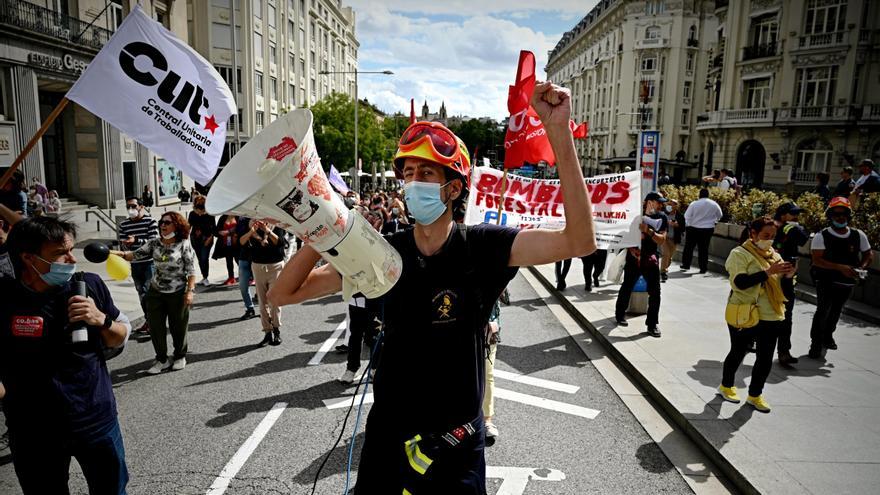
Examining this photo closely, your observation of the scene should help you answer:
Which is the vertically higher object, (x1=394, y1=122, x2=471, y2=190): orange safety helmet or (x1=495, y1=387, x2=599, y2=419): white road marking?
(x1=394, y1=122, x2=471, y2=190): orange safety helmet

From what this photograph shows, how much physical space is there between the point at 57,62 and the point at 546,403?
850 inches

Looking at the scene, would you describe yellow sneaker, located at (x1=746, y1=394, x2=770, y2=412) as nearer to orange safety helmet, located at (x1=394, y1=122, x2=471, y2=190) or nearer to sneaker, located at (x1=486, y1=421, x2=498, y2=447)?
sneaker, located at (x1=486, y1=421, x2=498, y2=447)

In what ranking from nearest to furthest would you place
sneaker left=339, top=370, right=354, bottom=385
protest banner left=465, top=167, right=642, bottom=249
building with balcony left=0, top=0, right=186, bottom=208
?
1. sneaker left=339, top=370, right=354, bottom=385
2. protest banner left=465, top=167, right=642, bottom=249
3. building with balcony left=0, top=0, right=186, bottom=208

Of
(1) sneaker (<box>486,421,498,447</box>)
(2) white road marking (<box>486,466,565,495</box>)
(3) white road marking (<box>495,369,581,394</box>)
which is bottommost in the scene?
(3) white road marking (<box>495,369,581,394</box>)

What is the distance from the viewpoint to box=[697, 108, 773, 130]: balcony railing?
3541 centimetres

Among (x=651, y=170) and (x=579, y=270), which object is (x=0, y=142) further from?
(x=651, y=170)

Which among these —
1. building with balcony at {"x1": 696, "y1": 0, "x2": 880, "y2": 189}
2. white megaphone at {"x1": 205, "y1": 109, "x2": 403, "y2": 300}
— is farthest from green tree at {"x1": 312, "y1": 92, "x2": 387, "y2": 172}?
white megaphone at {"x1": 205, "y1": 109, "x2": 403, "y2": 300}

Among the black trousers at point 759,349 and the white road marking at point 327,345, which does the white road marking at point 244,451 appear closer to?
the white road marking at point 327,345

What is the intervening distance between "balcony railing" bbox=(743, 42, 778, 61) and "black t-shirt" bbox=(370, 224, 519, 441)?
40.9 metres

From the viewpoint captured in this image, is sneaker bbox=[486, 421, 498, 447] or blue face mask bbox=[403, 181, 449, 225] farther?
sneaker bbox=[486, 421, 498, 447]

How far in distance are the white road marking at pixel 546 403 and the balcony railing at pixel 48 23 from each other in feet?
61.4

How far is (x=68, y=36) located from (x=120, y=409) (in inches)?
789

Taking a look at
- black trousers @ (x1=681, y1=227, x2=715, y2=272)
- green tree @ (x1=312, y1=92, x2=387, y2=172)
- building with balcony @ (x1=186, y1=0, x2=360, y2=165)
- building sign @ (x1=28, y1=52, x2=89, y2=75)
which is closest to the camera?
black trousers @ (x1=681, y1=227, x2=715, y2=272)

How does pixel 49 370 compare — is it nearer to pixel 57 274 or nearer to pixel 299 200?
pixel 57 274
